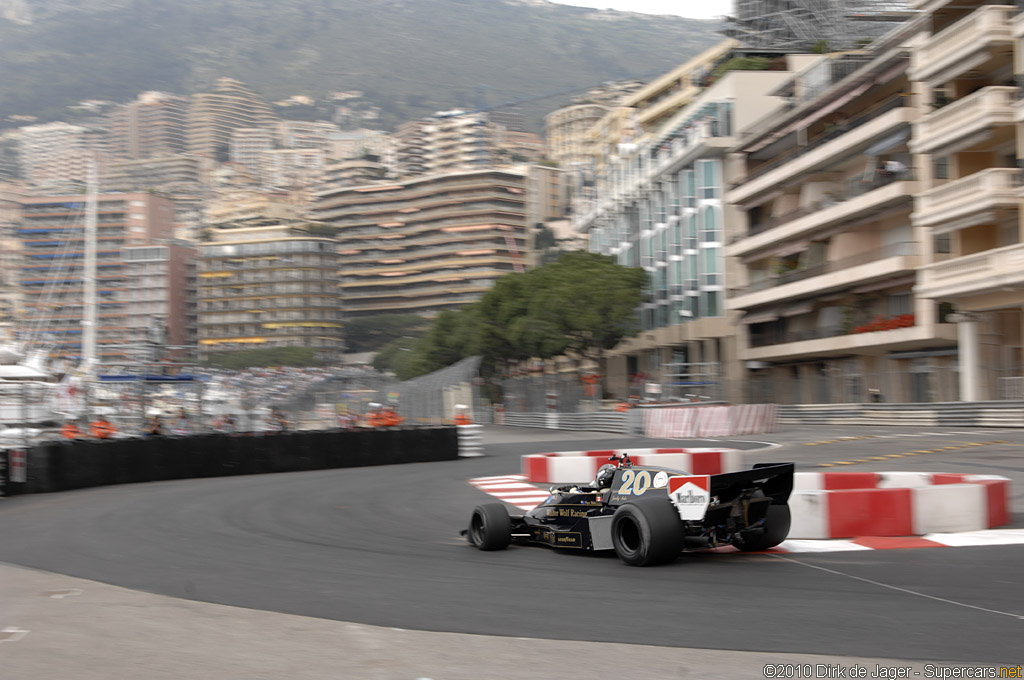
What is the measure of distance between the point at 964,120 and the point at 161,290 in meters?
142

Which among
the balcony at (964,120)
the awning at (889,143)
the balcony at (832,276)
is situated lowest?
the balcony at (832,276)

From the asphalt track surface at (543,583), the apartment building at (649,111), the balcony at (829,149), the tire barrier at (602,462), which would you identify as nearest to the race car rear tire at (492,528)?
the asphalt track surface at (543,583)

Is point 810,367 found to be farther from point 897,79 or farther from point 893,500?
point 893,500

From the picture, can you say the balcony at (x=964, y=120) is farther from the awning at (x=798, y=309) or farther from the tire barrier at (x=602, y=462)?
the tire barrier at (x=602, y=462)

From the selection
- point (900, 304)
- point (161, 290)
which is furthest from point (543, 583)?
point (161, 290)

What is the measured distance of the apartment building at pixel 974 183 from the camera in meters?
30.7

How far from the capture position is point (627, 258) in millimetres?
72750

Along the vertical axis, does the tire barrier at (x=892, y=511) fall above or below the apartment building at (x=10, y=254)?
below

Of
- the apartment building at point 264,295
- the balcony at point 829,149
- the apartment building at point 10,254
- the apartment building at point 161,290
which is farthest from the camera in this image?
the apartment building at point 264,295

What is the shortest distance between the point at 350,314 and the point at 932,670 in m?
188

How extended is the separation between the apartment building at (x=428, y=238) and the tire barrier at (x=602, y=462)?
147820mm

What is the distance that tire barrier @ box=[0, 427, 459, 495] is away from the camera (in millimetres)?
20609

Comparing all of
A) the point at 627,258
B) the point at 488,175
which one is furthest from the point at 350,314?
the point at 627,258

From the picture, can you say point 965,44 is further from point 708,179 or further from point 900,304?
point 708,179
